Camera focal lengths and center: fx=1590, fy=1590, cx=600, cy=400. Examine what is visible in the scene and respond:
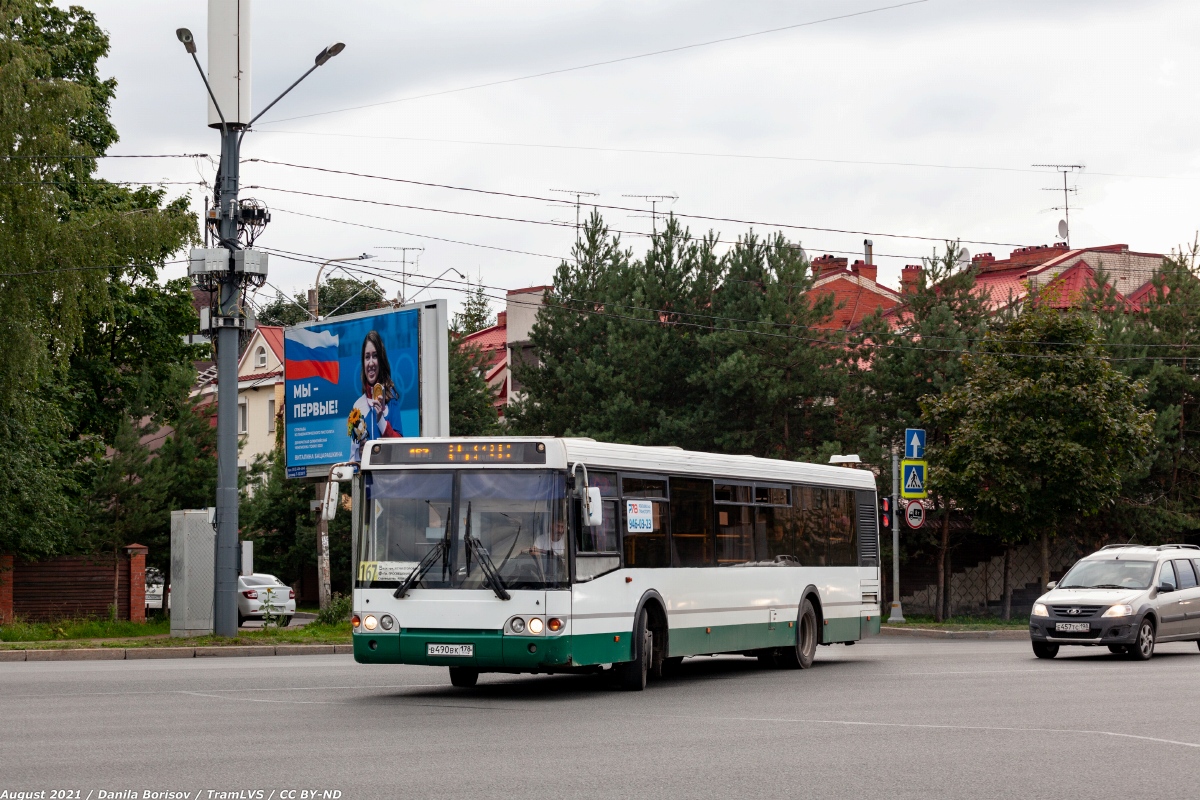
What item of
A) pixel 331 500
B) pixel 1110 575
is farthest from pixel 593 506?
pixel 1110 575

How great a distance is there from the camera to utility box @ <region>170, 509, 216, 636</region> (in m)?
29.4

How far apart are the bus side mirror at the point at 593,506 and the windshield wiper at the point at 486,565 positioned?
1057 mm

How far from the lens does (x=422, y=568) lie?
1588cm

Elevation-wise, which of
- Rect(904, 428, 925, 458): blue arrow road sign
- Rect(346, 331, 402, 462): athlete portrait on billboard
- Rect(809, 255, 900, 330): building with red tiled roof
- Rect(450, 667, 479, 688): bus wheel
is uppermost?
Rect(809, 255, 900, 330): building with red tiled roof

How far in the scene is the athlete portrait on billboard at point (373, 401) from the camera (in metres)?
32.3

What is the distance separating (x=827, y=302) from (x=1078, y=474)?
1337cm

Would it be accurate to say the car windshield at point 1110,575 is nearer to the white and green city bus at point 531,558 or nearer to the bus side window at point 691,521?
the bus side window at point 691,521

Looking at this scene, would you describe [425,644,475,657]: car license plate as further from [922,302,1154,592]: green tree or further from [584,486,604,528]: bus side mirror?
[922,302,1154,592]: green tree

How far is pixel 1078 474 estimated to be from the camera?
3488 cm

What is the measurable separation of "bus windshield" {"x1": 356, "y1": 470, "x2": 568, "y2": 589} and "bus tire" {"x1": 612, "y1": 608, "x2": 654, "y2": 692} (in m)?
1.61

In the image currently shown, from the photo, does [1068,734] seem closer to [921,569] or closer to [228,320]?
[228,320]

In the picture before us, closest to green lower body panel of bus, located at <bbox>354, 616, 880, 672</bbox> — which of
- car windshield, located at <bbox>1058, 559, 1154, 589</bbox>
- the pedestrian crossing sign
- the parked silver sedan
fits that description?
car windshield, located at <bbox>1058, 559, 1154, 589</bbox>

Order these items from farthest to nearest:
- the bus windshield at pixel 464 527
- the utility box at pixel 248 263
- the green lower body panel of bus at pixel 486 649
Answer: the utility box at pixel 248 263 → the bus windshield at pixel 464 527 → the green lower body panel of bus at pixel 486 649

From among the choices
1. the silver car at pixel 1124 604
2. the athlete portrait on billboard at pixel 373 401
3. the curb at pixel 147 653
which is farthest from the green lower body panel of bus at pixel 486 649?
the athlete portrait on billboard at pixel 373 401
